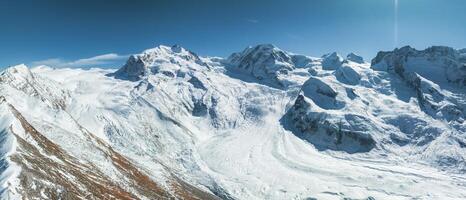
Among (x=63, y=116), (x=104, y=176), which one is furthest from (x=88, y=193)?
(x=63, y=116)

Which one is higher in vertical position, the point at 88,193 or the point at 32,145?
the point at 32,145

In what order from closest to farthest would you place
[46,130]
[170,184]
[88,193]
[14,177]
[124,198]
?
[14,177] → [88,193] → [124,198] → [46,130] → [170,184]

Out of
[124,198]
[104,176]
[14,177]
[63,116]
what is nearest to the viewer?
[14,177]

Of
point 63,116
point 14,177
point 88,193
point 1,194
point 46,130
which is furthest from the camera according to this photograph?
point 63,116

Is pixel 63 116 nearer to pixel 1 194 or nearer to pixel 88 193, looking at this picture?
pixel 88 193

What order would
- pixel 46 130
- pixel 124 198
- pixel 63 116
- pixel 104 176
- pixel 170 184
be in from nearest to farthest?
pixel 124 198 < pixel 104 176 < pixel 46 130 < pixel 170 184 < pixel 63 116

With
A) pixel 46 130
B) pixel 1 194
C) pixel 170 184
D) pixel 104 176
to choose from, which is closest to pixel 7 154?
pixel 1 194

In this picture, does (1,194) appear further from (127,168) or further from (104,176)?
(127,168)

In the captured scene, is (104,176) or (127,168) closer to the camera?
Answer: (104,176)

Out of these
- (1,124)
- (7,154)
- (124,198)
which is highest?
(1,124)
